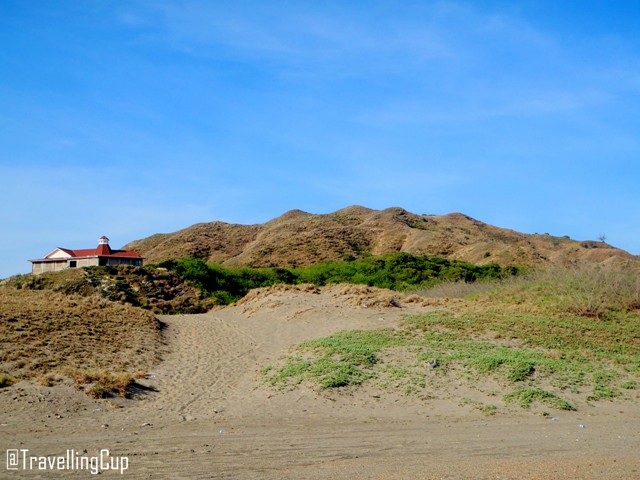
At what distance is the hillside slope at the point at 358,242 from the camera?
63969mm

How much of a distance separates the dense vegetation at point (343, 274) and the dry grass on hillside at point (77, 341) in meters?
12.2

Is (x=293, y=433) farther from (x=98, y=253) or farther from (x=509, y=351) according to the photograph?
(x=98, y=253)

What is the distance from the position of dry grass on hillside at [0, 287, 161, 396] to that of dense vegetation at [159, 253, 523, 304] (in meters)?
12.2

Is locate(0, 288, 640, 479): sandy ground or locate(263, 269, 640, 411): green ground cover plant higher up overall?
locate(263, 269, 640, 411): green ground cover plant

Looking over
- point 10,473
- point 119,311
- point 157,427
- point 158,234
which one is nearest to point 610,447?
point 157,427

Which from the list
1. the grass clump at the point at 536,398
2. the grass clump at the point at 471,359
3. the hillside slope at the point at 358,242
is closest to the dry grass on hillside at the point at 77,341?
the grass clump at the point at 471,359

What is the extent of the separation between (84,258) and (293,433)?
37748 millimetres

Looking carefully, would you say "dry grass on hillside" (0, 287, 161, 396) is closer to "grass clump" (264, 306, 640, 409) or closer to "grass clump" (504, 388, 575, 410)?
"grass clump" (264, 306, 640, 409)

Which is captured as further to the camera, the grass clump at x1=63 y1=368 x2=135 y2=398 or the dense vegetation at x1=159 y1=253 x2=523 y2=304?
the dense vegetation at x1=159 y1=253 x2=523 y2=304

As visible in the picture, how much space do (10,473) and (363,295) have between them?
19.2 m

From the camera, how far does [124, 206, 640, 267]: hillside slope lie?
2518 inches

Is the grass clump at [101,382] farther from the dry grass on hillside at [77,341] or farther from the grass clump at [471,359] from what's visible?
the grass clump at [471,359]

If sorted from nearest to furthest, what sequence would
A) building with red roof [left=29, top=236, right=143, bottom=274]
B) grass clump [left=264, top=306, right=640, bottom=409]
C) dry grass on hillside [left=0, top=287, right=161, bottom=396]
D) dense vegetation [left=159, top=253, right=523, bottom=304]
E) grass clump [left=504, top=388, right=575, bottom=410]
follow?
grass clump [left=504, top=388, right=575, bottom=410] → dry grass on hillside [left=0, top=287, right=161, bottom=396] → grass clump [left=264, top=306, right=640, bottom=409] → dense vegetation [left=159, top=253, right=523, bottom=304] → building with red roof [left=29, top=236, right=143, bottom=274]

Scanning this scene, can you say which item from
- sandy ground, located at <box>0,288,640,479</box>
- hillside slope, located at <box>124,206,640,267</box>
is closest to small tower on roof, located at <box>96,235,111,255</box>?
hillside slope, located at <box>124,206,640,267</box>
